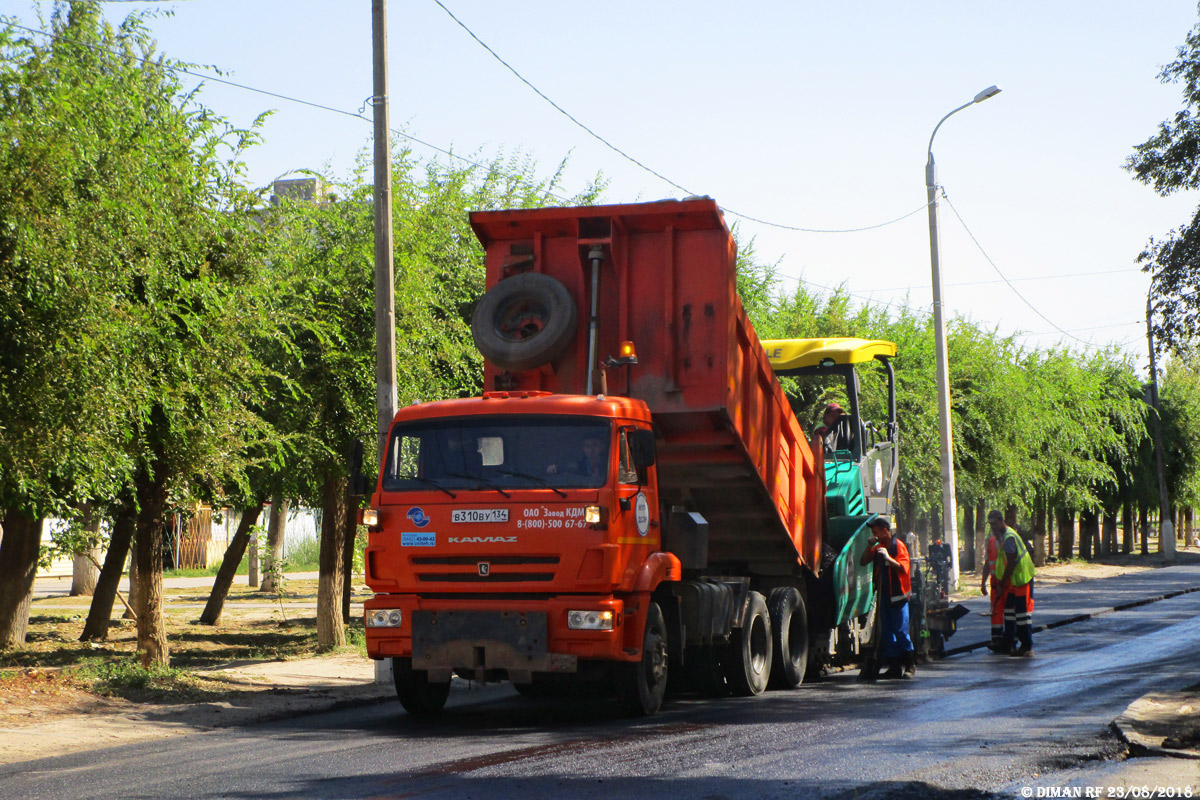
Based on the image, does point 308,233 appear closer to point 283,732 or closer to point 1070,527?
point 283,732

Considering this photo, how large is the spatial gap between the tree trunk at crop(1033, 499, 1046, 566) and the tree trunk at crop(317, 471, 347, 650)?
30.5 meters

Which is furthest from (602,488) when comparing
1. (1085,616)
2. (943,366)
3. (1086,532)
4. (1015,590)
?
(1086,532)

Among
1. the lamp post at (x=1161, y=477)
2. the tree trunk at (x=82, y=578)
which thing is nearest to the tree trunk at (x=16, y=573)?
the tree trunk at (x=82, y=578)

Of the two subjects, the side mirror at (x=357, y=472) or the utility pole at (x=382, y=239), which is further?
the utility pole at (x=382, y=239)

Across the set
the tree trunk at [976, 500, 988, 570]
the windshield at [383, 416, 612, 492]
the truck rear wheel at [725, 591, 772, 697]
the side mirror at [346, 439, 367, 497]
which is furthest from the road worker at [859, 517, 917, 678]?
the tree trunk at [976, 500, 988, 570]

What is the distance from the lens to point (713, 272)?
11195mm

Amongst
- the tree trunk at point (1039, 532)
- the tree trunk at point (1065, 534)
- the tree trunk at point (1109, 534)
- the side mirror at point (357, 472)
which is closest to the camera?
the side mirror at point (357, 472)

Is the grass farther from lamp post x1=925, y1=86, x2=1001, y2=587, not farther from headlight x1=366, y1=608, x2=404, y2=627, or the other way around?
headlight x1=366, y1=608, x2=404, y2=627

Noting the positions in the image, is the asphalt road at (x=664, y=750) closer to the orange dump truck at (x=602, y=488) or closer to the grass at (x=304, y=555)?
the orange dump truck at (x=602, y=488)

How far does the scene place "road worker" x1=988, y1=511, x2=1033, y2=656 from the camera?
15953 millimetres

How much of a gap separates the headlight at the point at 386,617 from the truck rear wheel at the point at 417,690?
1.64ft

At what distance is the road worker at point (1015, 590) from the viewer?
1595 centimetres

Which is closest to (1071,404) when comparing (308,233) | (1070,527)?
(1070,527)

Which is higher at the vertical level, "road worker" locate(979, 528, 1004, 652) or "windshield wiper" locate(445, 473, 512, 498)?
"windshield wiper" locate(445, 473, 512, 498)
